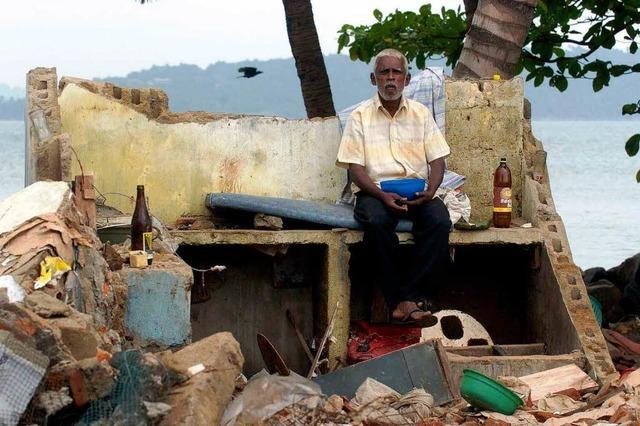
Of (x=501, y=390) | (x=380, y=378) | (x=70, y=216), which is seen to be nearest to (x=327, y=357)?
(x=380, y=378)

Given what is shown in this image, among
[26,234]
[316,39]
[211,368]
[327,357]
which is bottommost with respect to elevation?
[327,357]

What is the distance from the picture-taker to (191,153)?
31.3ft

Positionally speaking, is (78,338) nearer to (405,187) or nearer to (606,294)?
(405,187)

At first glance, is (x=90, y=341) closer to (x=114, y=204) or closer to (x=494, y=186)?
(x=114, y=204)

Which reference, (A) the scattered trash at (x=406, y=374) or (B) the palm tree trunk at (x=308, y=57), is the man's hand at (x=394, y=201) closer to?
(A) the scattered trash at (x=406, y=374)

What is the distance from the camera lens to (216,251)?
9750 mm

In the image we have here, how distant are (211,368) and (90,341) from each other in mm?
554

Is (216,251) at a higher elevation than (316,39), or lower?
lower

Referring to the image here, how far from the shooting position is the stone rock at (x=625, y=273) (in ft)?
43.2

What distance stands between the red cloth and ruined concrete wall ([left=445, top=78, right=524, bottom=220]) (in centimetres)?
126

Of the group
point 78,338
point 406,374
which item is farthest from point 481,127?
point 78,338

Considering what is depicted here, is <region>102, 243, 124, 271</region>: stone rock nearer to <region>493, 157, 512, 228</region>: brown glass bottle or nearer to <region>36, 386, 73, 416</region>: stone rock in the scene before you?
<region>36, 386, 73, 416</region>: stone rock

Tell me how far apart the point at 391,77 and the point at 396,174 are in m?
0.68

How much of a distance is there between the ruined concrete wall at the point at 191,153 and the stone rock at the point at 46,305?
3.33 meters
